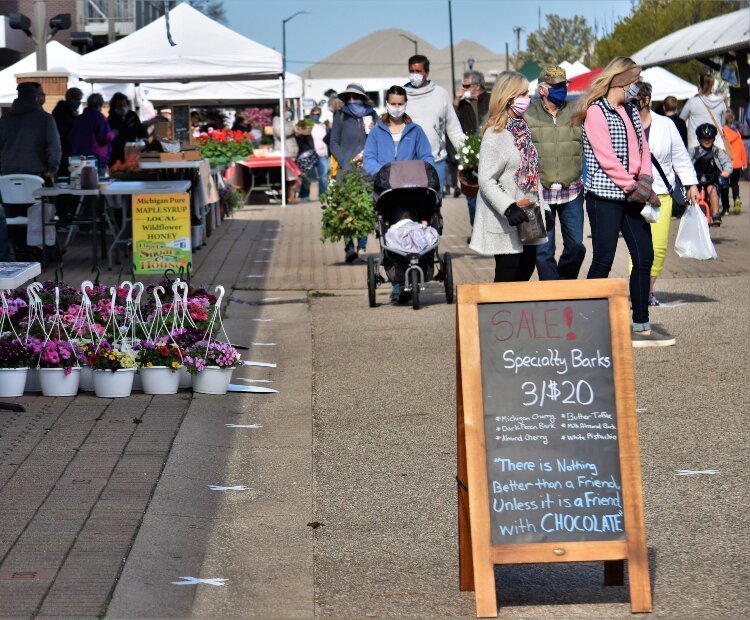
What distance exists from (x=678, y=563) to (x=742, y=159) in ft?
57.0

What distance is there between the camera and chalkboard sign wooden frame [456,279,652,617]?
186 inches

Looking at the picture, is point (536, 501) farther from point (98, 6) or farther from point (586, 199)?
point (98, 6)

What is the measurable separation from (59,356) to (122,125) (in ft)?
44.1

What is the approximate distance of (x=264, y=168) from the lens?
1109 inches

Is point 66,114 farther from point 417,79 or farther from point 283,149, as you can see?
point 417,79

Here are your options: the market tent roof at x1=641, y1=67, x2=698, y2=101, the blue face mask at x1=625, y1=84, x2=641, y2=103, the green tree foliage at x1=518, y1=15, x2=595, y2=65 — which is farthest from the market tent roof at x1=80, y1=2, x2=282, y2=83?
the green tree foliage at x1=518, y1=15, x2=595, y2=65

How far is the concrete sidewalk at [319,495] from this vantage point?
4.89m

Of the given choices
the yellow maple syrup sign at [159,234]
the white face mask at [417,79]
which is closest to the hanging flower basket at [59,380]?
the yellow maple syrup sign at [159,234]

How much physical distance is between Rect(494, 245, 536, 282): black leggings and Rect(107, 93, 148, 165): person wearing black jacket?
12.8 meters

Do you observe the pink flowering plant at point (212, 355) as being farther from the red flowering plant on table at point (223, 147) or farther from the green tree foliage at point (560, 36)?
the green tree foliage at point (560, 36)

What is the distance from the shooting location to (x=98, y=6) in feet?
187

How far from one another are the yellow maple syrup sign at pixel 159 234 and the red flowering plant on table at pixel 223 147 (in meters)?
9.72

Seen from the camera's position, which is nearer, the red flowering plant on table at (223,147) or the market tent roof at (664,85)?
the red flowering plant on table at (223,147)

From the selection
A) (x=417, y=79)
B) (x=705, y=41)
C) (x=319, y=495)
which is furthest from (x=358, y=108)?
(x=705, y=41)
